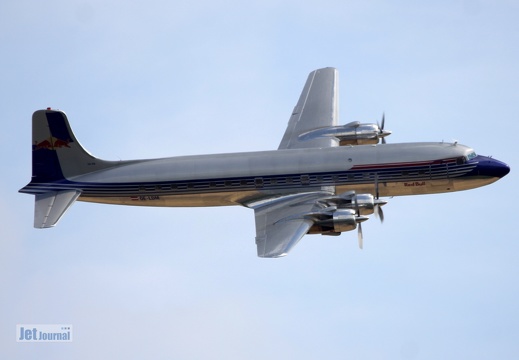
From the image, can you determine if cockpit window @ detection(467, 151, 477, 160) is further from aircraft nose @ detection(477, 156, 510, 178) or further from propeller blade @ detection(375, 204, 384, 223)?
propeller blade @ detection(375, 204, 384, 223)

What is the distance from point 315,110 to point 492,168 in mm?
11229

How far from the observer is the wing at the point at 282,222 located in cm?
5025

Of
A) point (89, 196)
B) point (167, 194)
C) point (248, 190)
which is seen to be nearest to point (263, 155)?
point (248, 190)


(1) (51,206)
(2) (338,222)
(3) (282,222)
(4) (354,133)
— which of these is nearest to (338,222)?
(2) (338,222)

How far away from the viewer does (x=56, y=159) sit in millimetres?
57688

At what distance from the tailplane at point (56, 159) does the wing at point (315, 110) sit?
1070 centimetres

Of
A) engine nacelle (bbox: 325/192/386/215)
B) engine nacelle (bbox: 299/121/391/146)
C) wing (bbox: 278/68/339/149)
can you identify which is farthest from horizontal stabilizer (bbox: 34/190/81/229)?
engine nacelle (bbox: 325/192/386/215)

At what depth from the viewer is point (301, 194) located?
55.5 metres

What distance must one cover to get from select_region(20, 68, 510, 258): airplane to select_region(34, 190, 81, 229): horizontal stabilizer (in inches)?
2.0

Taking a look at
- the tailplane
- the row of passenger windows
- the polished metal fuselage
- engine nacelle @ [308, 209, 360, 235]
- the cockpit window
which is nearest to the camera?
engine nacelle @ [308, 209, 360, 235]

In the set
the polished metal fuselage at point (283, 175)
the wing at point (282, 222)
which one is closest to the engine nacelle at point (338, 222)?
the wing at point (282, 222)

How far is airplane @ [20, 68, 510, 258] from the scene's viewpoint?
55.9 metres

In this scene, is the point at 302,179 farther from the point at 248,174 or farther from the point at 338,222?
the point at 338,222

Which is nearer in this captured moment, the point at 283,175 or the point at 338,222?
the point at 338,222
